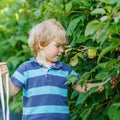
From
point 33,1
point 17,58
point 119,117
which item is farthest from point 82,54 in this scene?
point 33,1

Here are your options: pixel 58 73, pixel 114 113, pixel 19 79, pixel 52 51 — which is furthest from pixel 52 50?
pixel 114 113

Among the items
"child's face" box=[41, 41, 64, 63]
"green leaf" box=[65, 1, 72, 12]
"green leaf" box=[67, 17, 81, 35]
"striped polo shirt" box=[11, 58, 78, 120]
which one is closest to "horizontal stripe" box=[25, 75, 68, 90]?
"striped polo shirt" box=[11, 58, 78, 120]

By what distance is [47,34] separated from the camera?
10.8 feet

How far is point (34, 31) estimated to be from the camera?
3359 millimetres

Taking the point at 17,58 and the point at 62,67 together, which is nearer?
the point at 62,67

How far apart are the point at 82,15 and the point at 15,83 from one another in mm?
582

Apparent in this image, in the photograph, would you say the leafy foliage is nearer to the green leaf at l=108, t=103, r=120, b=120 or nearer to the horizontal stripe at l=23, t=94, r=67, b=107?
the green leaf at l=108, t=103, r=120, b=120

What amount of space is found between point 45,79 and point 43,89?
0.20ft

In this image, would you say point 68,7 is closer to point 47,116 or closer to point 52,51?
point 52,51

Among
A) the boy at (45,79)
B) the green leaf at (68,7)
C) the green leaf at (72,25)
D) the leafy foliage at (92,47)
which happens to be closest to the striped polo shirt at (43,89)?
the boy at (45,79)

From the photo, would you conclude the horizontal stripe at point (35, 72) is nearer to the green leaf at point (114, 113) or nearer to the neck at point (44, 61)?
the neck at point (44, 61)

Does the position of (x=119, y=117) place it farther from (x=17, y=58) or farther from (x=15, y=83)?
(x=17, y=58)

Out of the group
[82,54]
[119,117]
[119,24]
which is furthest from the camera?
[82,54]

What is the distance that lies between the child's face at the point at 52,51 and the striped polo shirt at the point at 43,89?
0.16 ft
